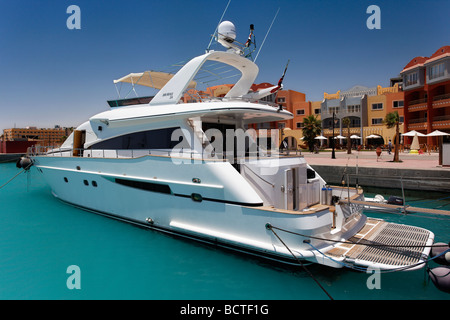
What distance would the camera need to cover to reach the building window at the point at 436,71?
2958cm

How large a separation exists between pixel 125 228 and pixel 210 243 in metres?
3.33

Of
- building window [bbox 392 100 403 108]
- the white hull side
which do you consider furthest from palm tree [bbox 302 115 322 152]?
the white hull side

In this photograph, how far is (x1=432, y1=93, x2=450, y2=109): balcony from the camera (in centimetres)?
2948

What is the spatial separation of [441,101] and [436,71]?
3327 millimetres

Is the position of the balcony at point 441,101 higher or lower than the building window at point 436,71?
lower

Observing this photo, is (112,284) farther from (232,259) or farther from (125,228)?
(125,228)

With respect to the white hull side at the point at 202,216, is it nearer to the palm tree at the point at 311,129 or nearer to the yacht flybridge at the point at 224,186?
the yacht flybridge at the point at 224,186

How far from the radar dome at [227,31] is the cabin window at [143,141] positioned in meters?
3.39

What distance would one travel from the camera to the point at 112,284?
18.6 ft

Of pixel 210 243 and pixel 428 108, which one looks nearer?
pixel 210 243

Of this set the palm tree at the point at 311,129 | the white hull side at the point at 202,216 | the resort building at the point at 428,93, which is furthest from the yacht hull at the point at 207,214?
the resort building at the point at 428,93

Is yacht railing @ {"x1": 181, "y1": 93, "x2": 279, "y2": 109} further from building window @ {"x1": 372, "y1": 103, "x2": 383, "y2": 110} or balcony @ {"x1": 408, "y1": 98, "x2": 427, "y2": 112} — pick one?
building window @ {"x1": 372, "y1": 103, "x2": 383, "y2": 110}
